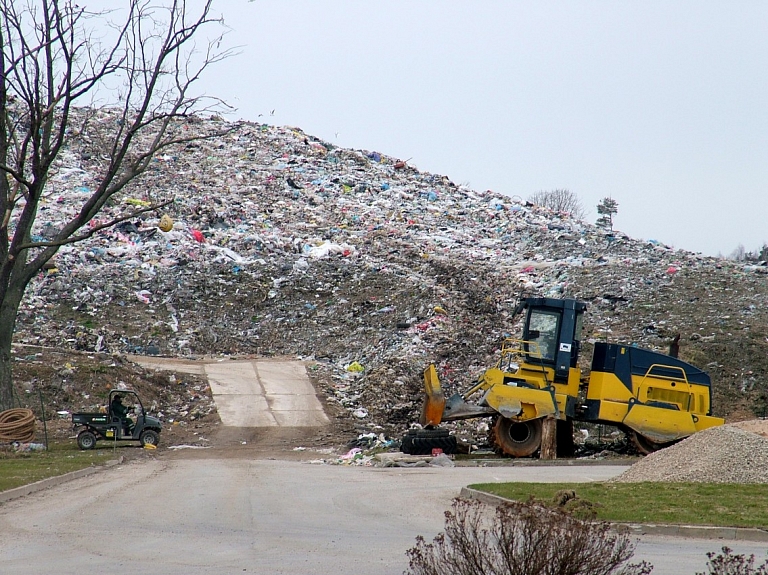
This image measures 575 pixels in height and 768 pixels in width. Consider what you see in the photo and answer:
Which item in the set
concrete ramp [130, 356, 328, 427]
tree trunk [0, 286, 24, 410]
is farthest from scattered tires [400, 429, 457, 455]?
tree trunk [0, 286, 24, 410]

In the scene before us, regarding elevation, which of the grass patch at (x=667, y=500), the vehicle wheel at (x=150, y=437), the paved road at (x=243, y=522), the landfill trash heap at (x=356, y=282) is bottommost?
the vehicle wheel at (x=150, y=437)

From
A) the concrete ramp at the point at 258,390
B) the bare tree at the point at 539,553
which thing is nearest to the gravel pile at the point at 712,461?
the bare tree at the point at 539,553

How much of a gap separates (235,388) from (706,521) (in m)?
15.6

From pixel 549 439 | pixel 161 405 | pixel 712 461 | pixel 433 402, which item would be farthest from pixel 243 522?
pixel 161 405

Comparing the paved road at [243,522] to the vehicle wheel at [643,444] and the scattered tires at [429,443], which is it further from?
the vehicle wheel at [643,444]

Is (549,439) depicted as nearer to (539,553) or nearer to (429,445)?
(429,445)

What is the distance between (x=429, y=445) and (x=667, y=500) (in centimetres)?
686

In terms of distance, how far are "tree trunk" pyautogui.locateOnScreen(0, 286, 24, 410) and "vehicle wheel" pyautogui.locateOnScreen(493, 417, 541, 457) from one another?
9.86m

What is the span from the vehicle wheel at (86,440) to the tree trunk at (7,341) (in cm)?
175

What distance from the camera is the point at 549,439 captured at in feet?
53.3

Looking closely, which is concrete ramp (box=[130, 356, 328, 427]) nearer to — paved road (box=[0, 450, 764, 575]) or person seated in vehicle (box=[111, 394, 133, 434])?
person seated in vehicle (box=[111, 394, 133, 434])

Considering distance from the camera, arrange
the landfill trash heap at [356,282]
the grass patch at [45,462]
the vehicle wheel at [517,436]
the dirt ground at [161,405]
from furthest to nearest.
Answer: the landfill trash heap at [356,282] < the dirt ground at [161,405] < the vehicle wheel at [517,436] < the grass patch at [45,462]

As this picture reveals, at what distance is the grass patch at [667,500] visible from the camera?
9.11 metres

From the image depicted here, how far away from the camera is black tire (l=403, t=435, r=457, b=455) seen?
54.7 ft
